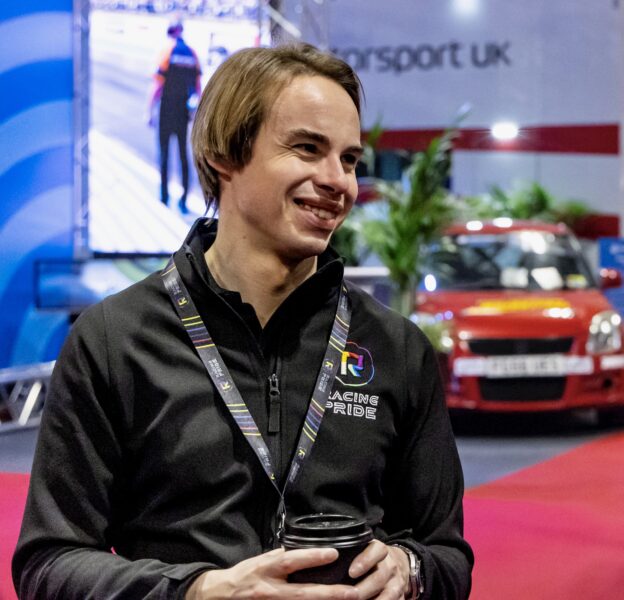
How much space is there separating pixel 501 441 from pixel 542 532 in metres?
3.02

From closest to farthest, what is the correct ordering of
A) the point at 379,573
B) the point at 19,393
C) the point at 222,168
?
1. the point at 379,573
2. the point at 222,168
3. the point at 19,393

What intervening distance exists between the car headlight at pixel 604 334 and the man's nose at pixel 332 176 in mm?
5879

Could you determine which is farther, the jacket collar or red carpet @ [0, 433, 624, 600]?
red carpet @ [0, 433, 624, 600]

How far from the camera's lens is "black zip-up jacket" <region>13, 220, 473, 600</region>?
5.90 ft

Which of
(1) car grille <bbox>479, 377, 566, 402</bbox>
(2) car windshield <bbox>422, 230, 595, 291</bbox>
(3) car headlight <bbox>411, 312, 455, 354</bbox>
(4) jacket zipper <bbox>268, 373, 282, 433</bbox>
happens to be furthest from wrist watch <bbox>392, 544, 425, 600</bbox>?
(2) car windshield <bbox>422, 230, 595, 291</bbox>

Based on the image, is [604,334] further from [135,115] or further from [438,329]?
[135,115]

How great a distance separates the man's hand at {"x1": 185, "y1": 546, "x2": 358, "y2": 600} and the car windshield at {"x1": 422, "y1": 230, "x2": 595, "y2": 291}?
6.63m

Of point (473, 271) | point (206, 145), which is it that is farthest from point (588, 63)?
point (206, 145)

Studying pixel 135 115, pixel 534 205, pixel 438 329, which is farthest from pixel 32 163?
pixel 534 205

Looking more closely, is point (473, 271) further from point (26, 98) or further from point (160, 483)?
point (160, 483)

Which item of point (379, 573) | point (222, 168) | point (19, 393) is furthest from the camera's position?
point (19, 393)

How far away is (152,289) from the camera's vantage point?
1943mm

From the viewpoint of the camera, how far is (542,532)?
175 inches

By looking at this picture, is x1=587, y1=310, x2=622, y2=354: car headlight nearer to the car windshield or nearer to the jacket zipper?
the car windshield
